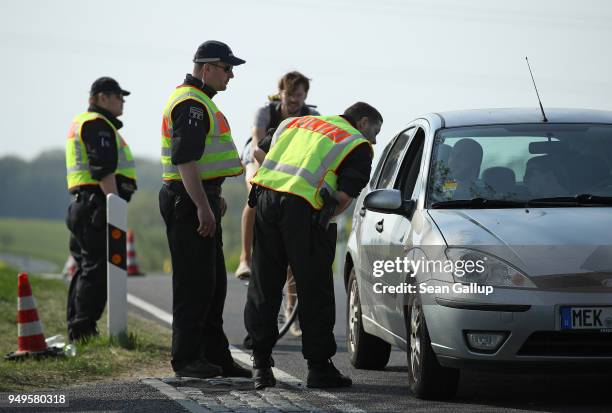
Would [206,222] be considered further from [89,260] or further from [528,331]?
Answer: [89,260]

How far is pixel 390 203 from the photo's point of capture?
774cm

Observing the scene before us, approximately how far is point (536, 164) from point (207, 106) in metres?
2.14

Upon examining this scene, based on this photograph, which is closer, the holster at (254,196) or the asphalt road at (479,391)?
the asphalt road at (479,391)

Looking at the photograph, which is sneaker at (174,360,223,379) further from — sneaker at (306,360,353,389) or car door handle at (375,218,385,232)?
car door handle at (375,218,385,232)

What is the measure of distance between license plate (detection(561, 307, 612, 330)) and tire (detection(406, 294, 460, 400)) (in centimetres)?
82

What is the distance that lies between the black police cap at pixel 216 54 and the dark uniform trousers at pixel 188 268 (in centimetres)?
84

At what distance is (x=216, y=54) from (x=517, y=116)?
2018mm

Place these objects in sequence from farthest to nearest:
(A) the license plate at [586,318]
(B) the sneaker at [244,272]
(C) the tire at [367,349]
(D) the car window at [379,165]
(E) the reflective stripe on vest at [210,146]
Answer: (B) the sneaker at [244,272] < (D) the car window at [379,165] < (C) the tire at [367,349] < (E) the reflective stripe on vest at [210,146] < (A) the license plate at [586,318]

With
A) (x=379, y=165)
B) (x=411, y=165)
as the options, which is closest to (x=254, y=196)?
(x=411, y=165)

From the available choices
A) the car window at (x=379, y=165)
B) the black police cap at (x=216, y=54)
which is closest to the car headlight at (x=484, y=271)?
the black police cap at (x=216, y=54)

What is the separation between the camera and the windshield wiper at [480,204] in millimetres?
7426

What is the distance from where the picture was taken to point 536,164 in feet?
25.5

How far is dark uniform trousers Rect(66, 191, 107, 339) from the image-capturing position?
10969mm

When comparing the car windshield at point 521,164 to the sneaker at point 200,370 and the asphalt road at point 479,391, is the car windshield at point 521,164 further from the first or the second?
the sneaker at point 200,370
